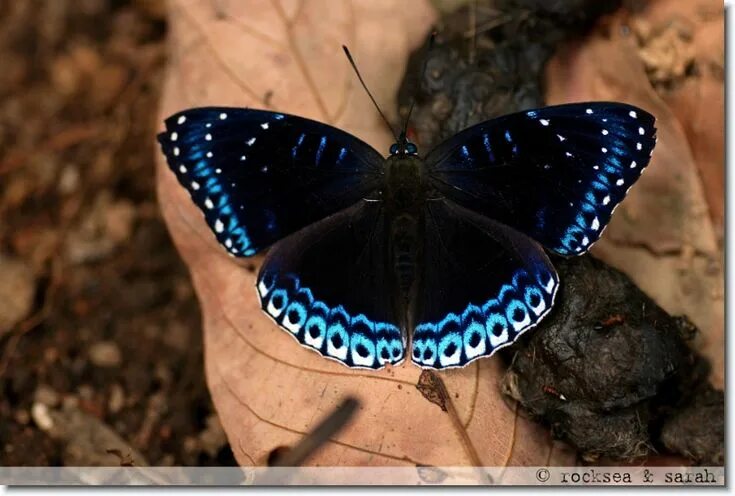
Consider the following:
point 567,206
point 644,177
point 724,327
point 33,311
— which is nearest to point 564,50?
point 644,177

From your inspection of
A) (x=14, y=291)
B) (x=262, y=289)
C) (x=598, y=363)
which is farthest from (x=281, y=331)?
(x=14, y=291)

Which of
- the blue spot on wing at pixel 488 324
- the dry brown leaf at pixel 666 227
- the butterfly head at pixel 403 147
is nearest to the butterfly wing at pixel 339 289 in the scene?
the blue spot on wing at pixel 488 324

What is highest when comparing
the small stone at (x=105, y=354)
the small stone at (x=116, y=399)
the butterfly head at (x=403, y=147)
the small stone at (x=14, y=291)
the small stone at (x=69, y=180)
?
the butterfly head at (x=403, y=147)

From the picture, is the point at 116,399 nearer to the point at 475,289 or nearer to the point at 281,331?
the point at 281,331

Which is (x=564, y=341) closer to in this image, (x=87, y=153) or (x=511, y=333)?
(x=511, y=333)

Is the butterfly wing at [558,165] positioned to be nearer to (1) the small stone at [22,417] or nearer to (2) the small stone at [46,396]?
(2) the small stone at [46,396]

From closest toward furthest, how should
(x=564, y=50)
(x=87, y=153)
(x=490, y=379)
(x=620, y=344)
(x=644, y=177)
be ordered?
(x=620, y=344), (x=490, y=379), (x=644, y=177), (x=564, y=50), (x=87, y=153)
